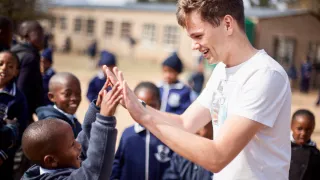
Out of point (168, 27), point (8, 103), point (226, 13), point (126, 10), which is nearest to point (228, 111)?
point (226, 13)

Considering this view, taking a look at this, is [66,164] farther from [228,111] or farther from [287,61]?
[287,61]

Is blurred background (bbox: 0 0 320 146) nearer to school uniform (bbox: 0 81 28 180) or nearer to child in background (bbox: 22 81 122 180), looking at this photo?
school uniform (bbox: 0 81 28 180)

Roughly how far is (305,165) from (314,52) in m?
19.5

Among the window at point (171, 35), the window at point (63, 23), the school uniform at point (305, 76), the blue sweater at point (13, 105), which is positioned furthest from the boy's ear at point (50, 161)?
the window at point (63, 23)

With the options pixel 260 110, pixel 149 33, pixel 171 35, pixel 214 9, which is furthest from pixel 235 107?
pixel 149 33

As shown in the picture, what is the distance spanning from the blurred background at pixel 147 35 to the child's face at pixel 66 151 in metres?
5.62

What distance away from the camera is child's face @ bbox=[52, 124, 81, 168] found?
1.97 metres

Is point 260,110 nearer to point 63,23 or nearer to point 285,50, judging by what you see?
point 285,50

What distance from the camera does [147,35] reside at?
32344 mm

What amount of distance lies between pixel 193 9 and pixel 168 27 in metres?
Answer: 28.6

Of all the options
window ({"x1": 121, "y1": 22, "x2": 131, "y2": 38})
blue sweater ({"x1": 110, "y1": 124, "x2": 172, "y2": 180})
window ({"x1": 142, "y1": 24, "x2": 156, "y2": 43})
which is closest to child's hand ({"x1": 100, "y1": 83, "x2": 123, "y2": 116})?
blue sweater ({"x1": 110, "y1": 124, "x2": 172, "y2": 180})

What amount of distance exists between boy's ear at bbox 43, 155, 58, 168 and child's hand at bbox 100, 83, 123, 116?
1.17 feet

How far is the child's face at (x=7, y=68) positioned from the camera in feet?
11.5

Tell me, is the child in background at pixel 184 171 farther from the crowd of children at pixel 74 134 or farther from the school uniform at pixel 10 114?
the school uniform at pixel 10 114
